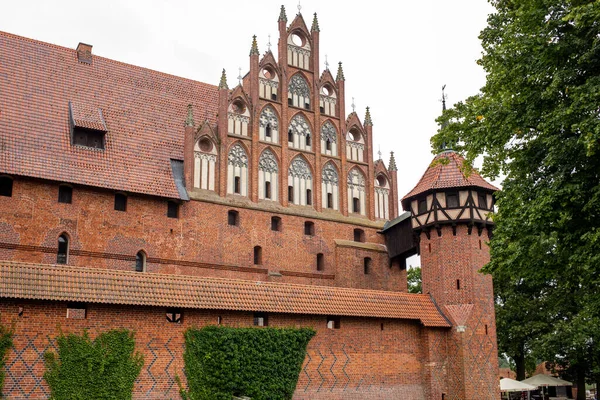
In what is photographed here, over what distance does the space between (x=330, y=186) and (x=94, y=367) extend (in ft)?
35.0

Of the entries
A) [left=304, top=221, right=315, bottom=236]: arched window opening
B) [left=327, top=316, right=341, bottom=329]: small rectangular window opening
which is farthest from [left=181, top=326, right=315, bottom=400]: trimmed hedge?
[left=304, top=221, right=315, bottom=236]: arched window opening

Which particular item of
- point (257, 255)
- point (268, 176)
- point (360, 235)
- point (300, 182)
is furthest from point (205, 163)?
point (360, 235)

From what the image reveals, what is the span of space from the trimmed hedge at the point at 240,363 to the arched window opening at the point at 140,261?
164 inches

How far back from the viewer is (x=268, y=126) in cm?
2212

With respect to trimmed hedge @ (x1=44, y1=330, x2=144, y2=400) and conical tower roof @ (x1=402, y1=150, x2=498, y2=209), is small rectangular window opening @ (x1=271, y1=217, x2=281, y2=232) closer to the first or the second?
conical tower roof @ (x1=402, y1=150, x2=498, y2=209)

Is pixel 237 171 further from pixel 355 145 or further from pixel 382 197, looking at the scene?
pixel 382 197

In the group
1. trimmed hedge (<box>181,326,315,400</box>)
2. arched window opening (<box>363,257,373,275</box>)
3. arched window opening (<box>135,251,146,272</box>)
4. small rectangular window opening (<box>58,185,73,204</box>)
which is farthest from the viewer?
arched window opening (<box>363,257,373,275</box>)

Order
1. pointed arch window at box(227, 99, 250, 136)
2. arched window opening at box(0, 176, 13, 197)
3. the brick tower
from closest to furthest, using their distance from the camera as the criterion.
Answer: arched window opening at box(0, 176, 13, 197) → the brick tower → pointed arch window at box(227, 99, 250, 136)

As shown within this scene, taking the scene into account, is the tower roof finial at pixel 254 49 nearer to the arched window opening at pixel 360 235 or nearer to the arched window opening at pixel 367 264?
the arched window opening at pixel 360 235

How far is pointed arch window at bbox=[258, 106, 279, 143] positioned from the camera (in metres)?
21.9

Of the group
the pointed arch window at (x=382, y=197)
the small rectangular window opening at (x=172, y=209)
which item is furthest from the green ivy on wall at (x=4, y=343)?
the pointed arch window at (x=382, y=197)

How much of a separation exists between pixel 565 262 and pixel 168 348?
8117 mm

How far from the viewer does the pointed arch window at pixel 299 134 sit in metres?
22.5

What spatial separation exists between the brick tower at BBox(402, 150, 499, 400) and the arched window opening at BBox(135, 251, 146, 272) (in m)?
7.89
